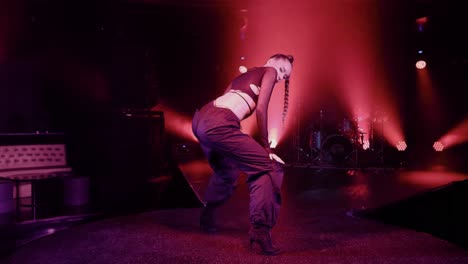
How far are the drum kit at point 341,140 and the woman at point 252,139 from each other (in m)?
6.34

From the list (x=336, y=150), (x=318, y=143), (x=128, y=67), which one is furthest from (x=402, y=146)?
(x=128, y=67)

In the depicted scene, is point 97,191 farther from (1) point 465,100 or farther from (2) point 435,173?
(1) point 465,100

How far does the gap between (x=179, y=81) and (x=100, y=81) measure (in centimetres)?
283

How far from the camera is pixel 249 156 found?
2.65 metres

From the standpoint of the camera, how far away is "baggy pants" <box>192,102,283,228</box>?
8.45 ft

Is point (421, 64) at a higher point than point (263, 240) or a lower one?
higher

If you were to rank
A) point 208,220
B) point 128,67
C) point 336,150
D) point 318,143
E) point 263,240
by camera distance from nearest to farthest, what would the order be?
1. point 263,240
2. point 208,220
3. point 128,67
4. point 336,150
5. point 318,143

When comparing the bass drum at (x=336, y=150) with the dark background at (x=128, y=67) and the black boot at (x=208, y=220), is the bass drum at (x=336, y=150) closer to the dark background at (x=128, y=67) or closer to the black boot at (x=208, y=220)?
the dark background at (x=128, y=67)

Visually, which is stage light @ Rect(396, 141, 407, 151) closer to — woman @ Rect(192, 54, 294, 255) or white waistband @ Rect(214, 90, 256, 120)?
woman @ Rect(192, 54, 294, 255)

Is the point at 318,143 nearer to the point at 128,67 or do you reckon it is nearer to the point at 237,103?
the point at 128,67

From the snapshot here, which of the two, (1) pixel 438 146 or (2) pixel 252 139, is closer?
(2) pixel 252 139

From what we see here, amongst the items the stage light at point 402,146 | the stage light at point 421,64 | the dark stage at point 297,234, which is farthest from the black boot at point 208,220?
the stage light at point 421,64

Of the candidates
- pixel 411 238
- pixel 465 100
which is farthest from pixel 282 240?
pixel 465 100

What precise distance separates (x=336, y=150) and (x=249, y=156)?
22.0 ft
